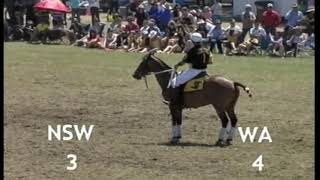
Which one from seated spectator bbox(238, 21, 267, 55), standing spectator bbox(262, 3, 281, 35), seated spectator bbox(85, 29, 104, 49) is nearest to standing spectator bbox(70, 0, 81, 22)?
seated spectator bbox(85, 29, 104, 49)

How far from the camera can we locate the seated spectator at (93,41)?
30.9m

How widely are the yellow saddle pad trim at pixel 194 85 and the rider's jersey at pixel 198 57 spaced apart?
23cm

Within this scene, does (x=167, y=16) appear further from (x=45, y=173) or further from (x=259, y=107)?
(x=45, y=173)

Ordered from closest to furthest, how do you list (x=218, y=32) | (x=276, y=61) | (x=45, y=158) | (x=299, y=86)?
1. (x=45, y=158)
2. (x=299, y=86)
3. (x=276, y=61)
4. (x=218, y=32)

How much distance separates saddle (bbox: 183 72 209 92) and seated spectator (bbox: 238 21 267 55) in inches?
597

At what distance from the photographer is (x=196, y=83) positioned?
42.6ft

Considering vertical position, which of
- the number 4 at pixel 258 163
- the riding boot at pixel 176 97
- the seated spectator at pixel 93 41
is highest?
the riding boot at pixel 176 97

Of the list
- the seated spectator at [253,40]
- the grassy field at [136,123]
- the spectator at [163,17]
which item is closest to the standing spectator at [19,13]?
the spectator at [163,17]

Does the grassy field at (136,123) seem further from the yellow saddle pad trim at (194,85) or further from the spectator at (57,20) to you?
the spectator at (57,20)

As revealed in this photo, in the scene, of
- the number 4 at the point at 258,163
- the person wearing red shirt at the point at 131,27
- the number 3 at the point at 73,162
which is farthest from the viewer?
the person wearing red shirt at the point at 131,27

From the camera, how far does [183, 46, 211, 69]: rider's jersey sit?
41.5 ft

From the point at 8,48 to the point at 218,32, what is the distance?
6.99 metres

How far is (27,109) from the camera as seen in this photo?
16.5 metres

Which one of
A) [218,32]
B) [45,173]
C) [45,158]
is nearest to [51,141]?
[45,158]
